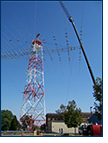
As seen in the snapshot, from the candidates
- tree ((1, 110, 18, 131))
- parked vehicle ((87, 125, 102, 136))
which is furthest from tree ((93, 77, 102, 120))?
tree ((1, 110, 18, 131))

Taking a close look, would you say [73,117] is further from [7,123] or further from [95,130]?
[7,123]

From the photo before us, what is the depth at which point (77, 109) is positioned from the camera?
23.7 metres

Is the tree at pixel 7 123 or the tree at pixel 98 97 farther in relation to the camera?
the tree at pixel 7 123

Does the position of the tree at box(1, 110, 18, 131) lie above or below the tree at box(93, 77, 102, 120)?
below

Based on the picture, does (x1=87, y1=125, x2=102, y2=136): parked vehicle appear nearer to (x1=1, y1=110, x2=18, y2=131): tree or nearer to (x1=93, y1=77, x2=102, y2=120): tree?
(x1=93, y1=77, x2=102, y2=120): tree

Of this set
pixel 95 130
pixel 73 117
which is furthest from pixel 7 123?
pixel 95 130

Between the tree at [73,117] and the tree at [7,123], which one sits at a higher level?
the tree at [73,117]

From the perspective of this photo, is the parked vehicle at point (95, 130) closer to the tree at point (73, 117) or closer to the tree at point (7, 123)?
the tree at point (73, 117)

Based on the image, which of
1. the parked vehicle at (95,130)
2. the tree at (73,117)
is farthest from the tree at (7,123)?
the parked vehicle at (95,130)

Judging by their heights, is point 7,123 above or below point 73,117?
below

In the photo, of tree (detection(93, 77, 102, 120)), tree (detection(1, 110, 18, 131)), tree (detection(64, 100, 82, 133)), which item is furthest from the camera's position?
tree (detection(1, 110, 18, 131))
